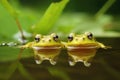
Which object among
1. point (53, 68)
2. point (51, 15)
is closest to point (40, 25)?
point (51, 15)

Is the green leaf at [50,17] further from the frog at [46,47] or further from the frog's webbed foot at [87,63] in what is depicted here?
the frog's webbed foot at [87,63]


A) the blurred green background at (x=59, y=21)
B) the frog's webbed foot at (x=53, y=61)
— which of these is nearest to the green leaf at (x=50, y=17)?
the blurred green background at (x=59, y=21)

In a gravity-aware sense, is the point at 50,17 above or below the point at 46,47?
above

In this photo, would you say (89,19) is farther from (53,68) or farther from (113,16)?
(53,68)

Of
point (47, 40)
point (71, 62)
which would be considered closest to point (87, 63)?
point (71, 62)

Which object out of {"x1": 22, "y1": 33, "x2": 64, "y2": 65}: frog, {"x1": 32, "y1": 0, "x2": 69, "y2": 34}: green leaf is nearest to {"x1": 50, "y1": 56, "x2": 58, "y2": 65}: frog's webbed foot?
{"x1": 22, "y1": 33, "x2": 64, "y2": 65}: frog

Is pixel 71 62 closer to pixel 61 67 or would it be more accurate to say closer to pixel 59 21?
pixel 61 67
